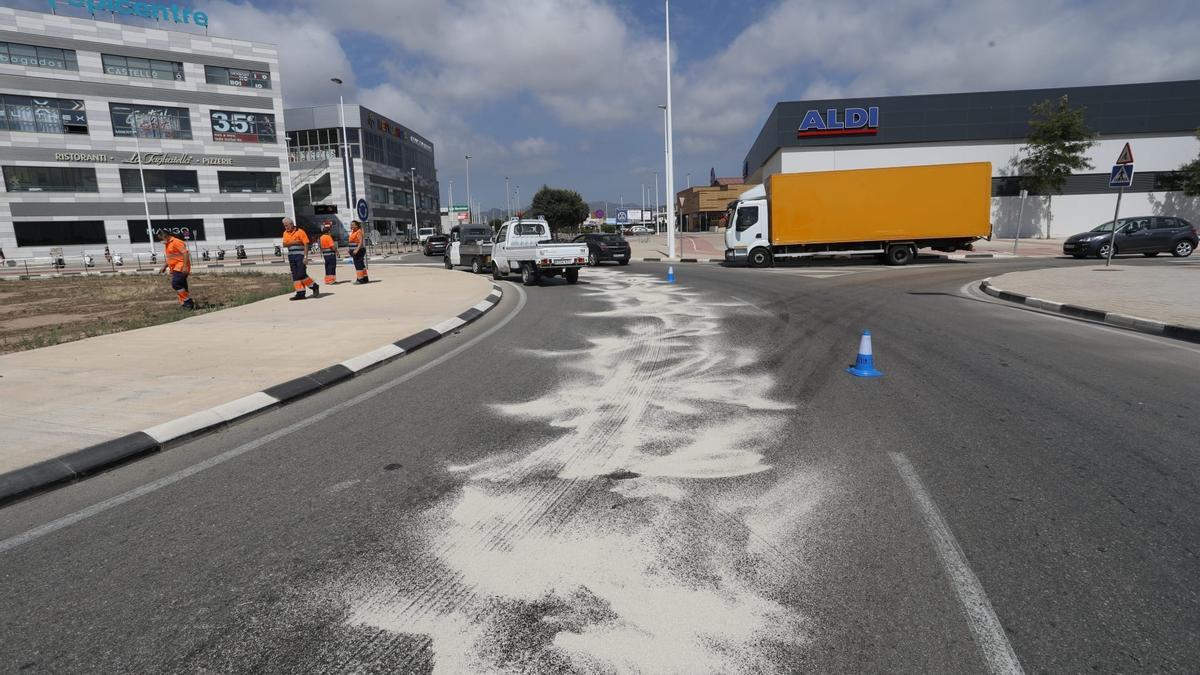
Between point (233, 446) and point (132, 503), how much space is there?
3.40 ft

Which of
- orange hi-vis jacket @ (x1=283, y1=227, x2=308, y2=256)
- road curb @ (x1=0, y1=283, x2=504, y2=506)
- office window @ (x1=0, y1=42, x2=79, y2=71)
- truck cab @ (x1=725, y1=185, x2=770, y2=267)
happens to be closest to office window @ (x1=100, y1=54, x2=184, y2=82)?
office window @ (x1=0, y1=42, x2=79, y2=71)

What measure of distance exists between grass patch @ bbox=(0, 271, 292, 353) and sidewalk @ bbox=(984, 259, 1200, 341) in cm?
1685

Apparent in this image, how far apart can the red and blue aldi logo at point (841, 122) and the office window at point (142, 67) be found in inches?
1955

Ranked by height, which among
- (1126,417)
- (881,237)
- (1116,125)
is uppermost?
(1116,125)

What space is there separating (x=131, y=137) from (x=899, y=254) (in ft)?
185

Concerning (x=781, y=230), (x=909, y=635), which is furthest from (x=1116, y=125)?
(x=909, y=635)

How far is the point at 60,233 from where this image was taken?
46.9 metres

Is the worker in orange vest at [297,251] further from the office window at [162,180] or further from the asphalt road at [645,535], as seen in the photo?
the office window at [162,180]

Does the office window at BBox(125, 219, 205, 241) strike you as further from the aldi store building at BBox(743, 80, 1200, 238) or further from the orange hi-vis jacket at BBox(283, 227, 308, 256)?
the aldi store building at BBox(743, 80, 1200, 238)

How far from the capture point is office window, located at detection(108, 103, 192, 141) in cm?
4847

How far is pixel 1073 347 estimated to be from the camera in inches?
330

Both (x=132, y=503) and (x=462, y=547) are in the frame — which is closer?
(x=462, y=547)

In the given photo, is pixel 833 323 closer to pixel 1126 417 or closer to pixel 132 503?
pixel 1126 417

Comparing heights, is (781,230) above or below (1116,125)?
below
